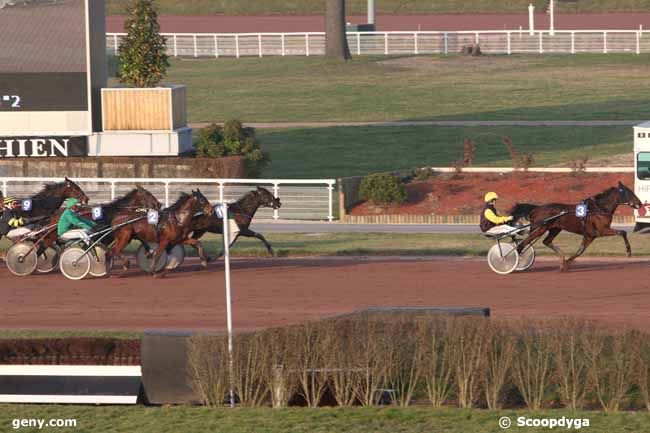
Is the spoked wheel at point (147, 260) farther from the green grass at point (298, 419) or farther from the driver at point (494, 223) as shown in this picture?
the green grass at point (298, 419)

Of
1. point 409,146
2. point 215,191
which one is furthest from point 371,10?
point 215,191

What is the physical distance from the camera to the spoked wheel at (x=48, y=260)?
925 inches

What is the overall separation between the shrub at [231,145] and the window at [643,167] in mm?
10349

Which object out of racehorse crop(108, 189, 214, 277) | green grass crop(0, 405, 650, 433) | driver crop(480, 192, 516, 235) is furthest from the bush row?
racehorse crop(108, 189, 214, 277)

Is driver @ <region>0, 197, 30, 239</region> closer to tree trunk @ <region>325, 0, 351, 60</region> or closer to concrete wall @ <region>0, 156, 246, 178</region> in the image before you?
concrete wall @ <region>0, 156, 246, 178</region>

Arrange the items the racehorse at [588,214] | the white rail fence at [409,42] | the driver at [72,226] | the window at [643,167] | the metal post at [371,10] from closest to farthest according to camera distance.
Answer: the driver at [72,226] → the racehorse at [588,214] → the window at [643,167] → the white rail fence at [409,42] → the metal post at [371,10]

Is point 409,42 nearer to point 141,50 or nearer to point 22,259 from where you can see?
point 141,50

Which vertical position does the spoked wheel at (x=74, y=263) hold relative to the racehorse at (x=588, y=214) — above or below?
below

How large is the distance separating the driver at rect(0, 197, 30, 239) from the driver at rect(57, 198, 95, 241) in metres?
0.74

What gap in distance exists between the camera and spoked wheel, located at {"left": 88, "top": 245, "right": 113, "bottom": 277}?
2287 centimetres

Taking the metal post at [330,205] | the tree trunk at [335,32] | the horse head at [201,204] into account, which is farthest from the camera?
the tree trunk at [335,32]

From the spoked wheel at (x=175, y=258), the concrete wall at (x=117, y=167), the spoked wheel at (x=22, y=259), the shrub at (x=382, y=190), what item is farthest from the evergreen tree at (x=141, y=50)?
the spoked wheel at (x=22, y=259)

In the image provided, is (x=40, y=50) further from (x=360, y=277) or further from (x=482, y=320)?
(x=482, y=320)

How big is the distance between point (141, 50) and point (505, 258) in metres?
13.6
